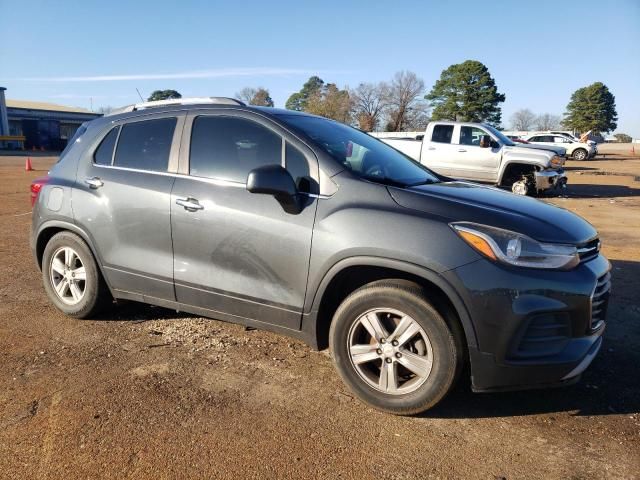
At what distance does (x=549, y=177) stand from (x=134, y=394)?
1281 centimetres

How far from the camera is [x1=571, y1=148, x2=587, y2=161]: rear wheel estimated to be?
3406 cm

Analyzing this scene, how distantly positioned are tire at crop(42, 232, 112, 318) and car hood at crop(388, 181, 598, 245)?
2714 millimetres

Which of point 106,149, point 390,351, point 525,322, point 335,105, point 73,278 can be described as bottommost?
point 73,278

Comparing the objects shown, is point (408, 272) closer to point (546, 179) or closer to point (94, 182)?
point (94, 182)

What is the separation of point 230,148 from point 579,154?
36.7 metres

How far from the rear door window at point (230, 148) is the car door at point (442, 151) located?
457 inches

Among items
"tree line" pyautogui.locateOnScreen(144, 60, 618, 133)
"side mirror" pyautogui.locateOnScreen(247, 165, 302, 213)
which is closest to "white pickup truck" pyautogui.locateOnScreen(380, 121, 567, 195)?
"side mirror" pyautogui.locateOnScreen(247, 165, 302, 213)

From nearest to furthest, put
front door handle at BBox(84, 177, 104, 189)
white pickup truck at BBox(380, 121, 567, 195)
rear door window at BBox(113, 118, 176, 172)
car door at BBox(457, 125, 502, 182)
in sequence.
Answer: rear door window at BBox(113, 118, 176, 172) < front door handle at BBox(84, 177, 104, 189) < white pickup truck at BBox(380, 121, 567, 195) < car door at BBox(457, 125, 502, 182)

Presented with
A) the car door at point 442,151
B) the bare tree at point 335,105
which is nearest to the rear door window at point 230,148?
the car door at point 442,151

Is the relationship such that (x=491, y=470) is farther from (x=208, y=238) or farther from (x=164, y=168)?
(x=164, y=168)

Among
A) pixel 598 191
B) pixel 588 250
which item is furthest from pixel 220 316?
pixel 598 191

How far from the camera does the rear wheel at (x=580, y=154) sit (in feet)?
112

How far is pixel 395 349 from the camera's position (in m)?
2.90

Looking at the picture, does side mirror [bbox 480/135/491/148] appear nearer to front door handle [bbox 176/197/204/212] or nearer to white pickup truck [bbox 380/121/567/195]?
white pickup truck [bbox 380/121/567/195]
